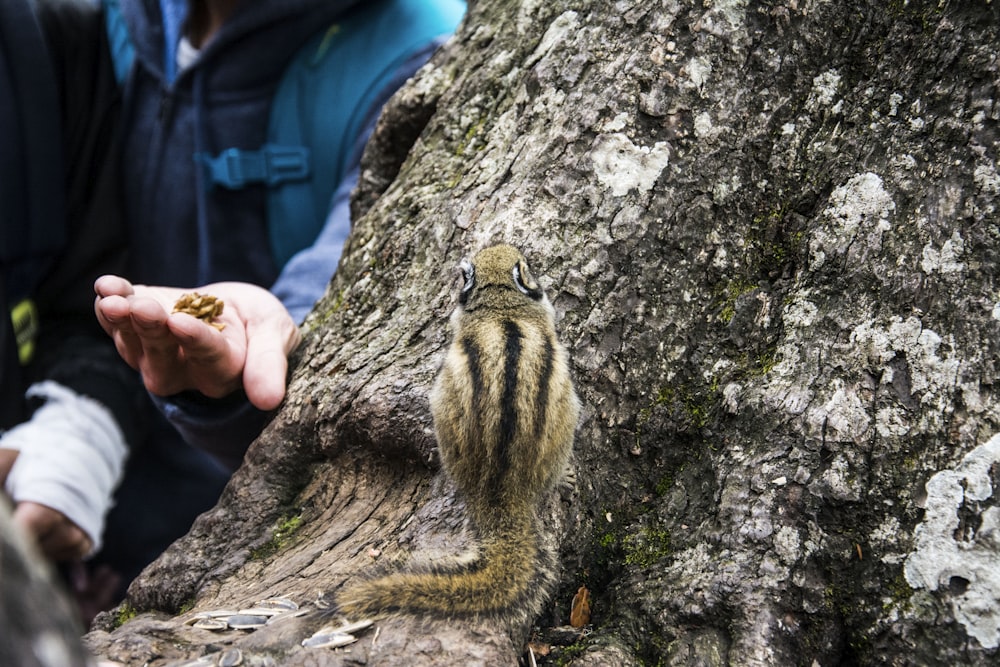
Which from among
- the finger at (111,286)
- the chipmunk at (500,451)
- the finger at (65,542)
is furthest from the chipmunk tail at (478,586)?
the finger at (65,542)

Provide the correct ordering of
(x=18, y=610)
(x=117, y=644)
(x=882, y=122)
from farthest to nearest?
1. (x=882, y=122)
2. (x=117, y=644)
3. (x=18, y=610)

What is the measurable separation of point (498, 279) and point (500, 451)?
600 millimetres

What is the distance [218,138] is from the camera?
4.24 metres

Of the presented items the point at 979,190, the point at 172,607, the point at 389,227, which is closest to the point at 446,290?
the point at 389,227

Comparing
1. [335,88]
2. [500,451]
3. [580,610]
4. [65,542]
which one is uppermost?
[335,88]

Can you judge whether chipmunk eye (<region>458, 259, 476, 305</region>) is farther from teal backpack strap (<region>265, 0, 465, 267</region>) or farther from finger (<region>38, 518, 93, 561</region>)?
finger (<region>38, 518, 93, 561</region>)

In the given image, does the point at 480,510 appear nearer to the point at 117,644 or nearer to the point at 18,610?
the point at 117,644

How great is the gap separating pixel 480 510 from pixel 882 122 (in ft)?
5.74

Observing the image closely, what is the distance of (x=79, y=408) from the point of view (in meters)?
4.45

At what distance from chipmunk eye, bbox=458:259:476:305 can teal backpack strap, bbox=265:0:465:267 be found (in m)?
1.76

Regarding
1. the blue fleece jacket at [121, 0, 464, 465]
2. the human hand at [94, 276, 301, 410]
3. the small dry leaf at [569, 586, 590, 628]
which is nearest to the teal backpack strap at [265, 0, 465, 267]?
the blue fleece jacket at [121, 0, 464, 465]

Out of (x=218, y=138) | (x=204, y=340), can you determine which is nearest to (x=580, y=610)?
(x=204, y=340)

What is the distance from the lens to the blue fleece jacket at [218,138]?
13.3 feet

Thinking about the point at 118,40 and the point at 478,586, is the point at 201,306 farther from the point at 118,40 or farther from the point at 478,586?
the point at 118,40
